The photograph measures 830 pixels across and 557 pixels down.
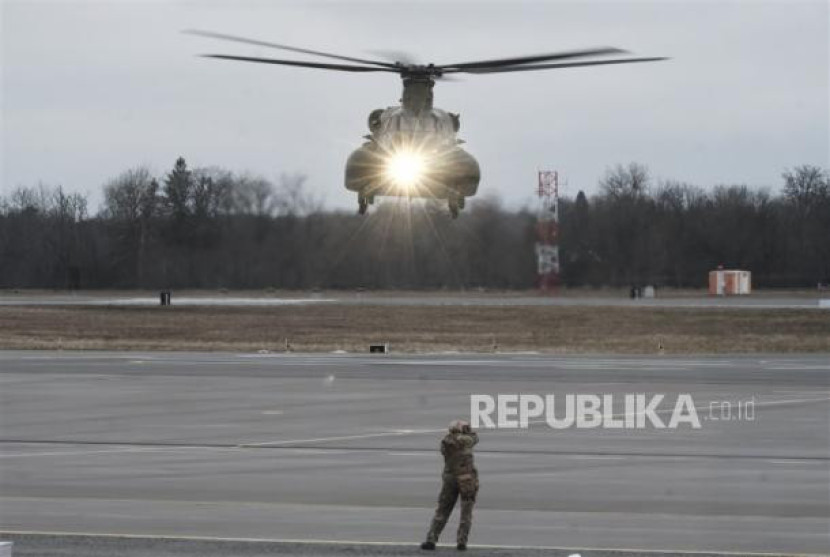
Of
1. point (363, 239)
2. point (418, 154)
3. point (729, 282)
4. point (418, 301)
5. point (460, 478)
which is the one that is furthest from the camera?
point (418, 301)

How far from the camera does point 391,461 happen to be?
23.3 metres

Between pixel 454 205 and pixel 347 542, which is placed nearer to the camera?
pixel 347 542

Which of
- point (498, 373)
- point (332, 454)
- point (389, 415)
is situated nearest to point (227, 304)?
point (498, 373)

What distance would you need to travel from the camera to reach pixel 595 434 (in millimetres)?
27188

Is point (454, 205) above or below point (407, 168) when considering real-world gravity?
below

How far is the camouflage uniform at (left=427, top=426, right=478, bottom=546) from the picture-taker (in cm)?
1503

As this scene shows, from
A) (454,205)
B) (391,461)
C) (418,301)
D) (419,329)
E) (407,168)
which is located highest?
(407,168)

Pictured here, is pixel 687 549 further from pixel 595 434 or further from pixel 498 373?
pixel 498 373

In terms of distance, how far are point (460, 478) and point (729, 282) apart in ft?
255

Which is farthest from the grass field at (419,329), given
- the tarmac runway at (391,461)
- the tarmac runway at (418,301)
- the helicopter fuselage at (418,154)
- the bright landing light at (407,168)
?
the bright landing light at (407,168)

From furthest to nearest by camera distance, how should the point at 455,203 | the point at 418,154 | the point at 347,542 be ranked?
1. the point at 455,203
2. the point at 418,154
3. the point at 347,542

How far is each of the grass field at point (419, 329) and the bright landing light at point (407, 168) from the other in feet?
61.4

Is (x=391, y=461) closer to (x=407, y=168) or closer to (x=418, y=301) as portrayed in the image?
(x=407, y=168)

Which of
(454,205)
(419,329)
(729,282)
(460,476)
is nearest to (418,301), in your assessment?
(419,329)
